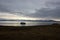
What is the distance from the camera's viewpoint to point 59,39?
32.6 ft

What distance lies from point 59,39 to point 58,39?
8 centimetres

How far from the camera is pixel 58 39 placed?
32.6ft
